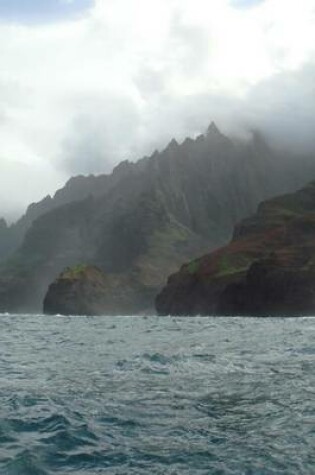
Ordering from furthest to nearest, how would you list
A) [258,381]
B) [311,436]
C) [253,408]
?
[258,381], [253,408], [311,436]

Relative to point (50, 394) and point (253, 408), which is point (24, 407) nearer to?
point (50, 394)

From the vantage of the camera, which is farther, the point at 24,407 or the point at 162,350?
the point at 162,350

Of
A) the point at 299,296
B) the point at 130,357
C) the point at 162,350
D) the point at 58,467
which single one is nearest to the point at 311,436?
the point at 58,467

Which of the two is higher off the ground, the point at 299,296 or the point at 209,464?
the point at 299,296

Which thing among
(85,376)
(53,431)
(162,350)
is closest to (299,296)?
(162,350)

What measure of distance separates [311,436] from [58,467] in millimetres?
7636

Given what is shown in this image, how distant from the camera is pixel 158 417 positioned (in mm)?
→ 23266

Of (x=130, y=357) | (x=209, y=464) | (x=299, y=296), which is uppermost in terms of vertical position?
(x=299, y=296)

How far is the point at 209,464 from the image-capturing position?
17484 millimetres

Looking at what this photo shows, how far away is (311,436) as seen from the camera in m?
20.4

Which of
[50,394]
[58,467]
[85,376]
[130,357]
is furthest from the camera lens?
[130,357]

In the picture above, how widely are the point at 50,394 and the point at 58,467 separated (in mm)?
11037

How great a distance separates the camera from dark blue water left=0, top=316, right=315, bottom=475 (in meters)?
17.7

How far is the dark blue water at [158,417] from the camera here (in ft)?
58.2
